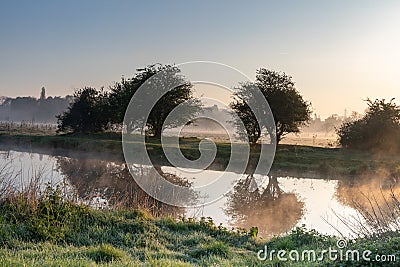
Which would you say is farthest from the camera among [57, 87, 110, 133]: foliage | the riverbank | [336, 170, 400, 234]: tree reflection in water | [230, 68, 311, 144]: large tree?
[57, 87, 110, 133]: foliage

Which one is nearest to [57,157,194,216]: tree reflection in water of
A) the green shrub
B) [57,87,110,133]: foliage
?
the green shrub

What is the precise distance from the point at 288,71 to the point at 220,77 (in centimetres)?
1995

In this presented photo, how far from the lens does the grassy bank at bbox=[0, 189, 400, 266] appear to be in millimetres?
5012

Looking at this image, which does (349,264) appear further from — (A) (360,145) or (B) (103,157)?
(A) (360,145)

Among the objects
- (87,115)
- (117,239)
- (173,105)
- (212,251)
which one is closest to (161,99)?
(173,105)

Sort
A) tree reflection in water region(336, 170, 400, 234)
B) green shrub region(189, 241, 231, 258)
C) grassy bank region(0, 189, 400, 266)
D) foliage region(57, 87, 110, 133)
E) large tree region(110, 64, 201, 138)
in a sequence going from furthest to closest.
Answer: foliage region(57, 87, 110, 133) < large tree region(110, 64, 201, 138) < tree reflection in water region(336, 170, 400, 234) < green shrub region(189, 241, 231, 258) < grassy bank region(0, 189, 400, 266)

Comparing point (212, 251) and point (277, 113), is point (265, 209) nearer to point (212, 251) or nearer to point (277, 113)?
point (212, 251)

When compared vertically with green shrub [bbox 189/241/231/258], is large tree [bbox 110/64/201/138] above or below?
above

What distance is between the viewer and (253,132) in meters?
28.0

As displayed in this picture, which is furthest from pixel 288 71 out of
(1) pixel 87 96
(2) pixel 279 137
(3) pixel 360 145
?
(1) pixel 87 96

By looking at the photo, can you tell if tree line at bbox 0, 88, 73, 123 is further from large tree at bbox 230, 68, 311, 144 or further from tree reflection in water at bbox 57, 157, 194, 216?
tree reflection in water at bbox 57, 157, 194, 216

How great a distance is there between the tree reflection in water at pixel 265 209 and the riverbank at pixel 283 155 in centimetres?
550

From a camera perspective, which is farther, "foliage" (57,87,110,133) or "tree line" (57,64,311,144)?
"foliage" (57,87,110,133)

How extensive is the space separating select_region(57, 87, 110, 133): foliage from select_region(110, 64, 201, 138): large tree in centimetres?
164
